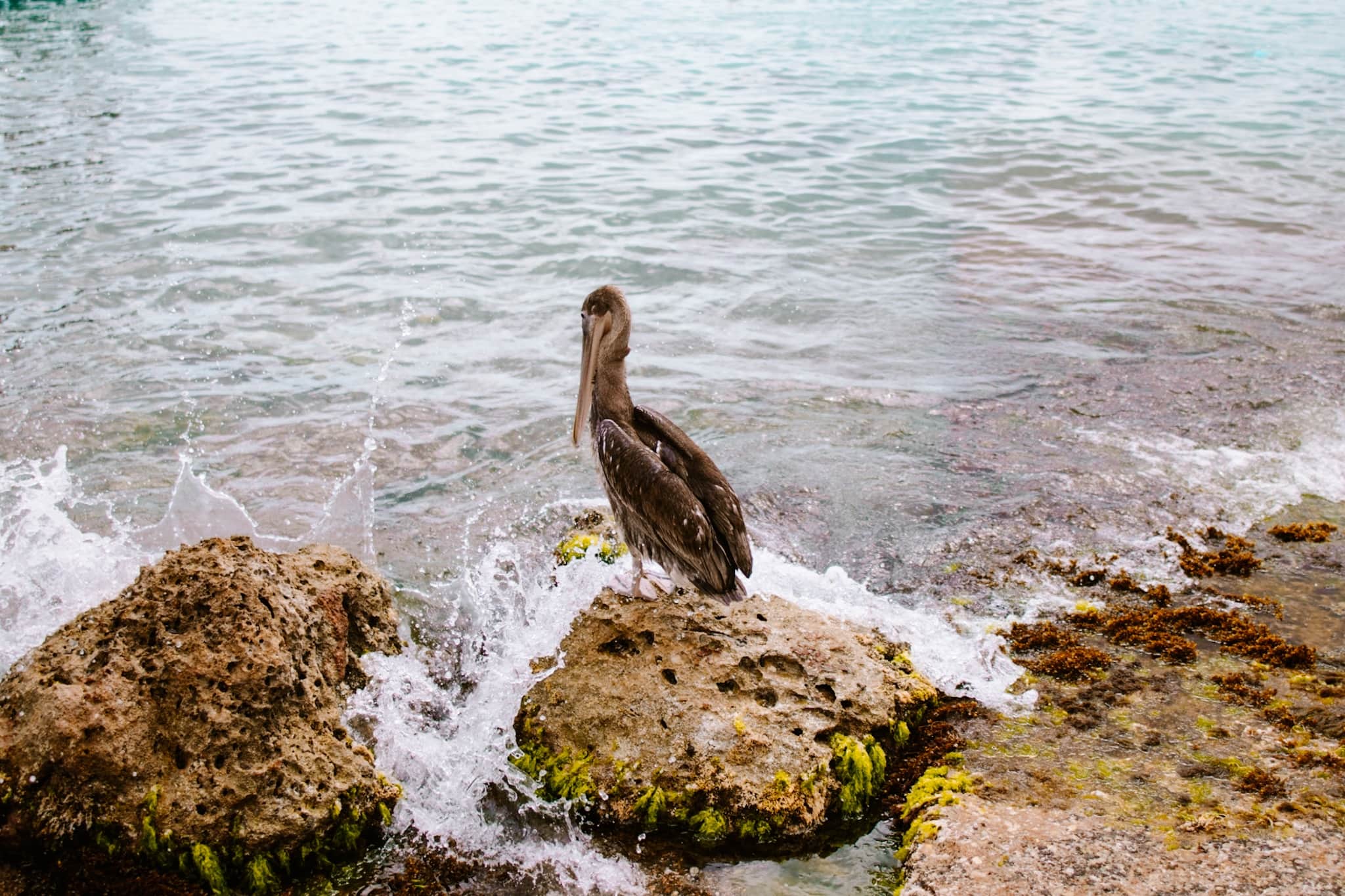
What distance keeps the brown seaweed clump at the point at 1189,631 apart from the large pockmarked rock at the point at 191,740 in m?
3.31

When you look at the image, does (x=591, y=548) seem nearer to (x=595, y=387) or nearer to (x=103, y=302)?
(x=595, y=387)

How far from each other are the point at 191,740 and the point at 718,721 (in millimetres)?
1930

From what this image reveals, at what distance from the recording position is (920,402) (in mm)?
8289

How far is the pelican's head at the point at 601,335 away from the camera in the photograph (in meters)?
5.34

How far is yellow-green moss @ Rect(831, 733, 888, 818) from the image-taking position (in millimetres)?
4000

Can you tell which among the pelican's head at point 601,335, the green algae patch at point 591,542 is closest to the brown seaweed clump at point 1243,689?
the green algae patch at point 591,542

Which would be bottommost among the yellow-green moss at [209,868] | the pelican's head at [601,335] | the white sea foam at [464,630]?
the white sea foam at [464,630]

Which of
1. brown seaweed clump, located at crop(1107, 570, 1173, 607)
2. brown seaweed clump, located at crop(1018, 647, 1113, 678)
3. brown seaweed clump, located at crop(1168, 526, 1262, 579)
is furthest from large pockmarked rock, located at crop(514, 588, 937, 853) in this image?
brown seaweed clump, located at crop(1168, 526, 1262, 579)

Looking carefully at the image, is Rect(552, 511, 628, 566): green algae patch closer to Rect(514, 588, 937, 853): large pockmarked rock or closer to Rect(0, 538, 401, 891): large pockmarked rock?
Rect(514, 588, 937, 853): large pockmarked rock

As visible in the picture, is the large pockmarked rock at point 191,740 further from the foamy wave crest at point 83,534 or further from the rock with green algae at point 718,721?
the foamy wave crest at point 83,534

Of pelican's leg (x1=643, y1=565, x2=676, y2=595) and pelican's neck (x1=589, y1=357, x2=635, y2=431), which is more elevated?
pelican's neck (x1=589, y1=357, x2=635, y2=431)

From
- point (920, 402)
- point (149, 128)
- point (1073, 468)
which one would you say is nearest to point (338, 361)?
point (920, 402)

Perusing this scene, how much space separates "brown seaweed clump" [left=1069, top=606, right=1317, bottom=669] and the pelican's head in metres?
2.61

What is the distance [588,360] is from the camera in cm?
539
